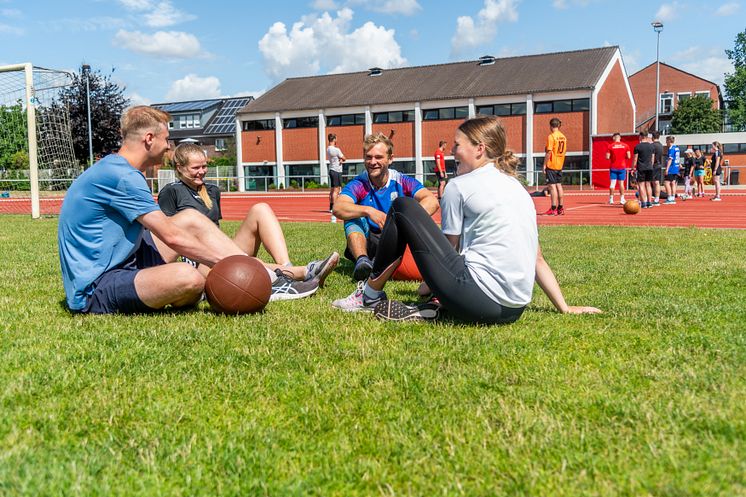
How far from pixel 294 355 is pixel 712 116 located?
2731 inches

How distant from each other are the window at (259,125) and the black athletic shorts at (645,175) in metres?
41.7

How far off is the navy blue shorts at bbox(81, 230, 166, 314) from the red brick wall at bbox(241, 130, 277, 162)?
52.4 meters

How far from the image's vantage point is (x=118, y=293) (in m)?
5.19

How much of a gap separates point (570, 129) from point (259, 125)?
1034 inches

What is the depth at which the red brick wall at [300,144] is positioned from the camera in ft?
179

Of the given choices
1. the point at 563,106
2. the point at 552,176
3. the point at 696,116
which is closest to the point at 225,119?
the point at 563,106

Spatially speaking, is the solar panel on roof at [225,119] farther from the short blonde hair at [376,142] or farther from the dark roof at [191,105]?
the short blonde hair at [376,142]

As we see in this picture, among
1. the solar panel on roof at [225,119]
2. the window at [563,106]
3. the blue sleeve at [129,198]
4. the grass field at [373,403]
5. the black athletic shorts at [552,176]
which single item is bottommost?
the grass field at [373,403]

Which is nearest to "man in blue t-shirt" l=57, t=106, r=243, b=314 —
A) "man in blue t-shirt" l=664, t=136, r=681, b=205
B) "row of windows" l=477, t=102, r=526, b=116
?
"man in blue t-shirt" l=664, t=136, r=681, b=205

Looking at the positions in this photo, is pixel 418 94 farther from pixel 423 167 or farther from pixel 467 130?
pixel 467 130

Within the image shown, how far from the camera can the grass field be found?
2523 mm

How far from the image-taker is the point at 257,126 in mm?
57469

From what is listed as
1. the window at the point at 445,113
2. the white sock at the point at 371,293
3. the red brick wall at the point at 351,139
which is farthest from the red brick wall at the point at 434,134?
the white sock at the point at 371,293

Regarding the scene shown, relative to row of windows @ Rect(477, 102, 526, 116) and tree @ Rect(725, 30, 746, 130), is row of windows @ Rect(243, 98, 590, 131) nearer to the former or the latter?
row of windows @ Rect(477, 102, 526, 116)
